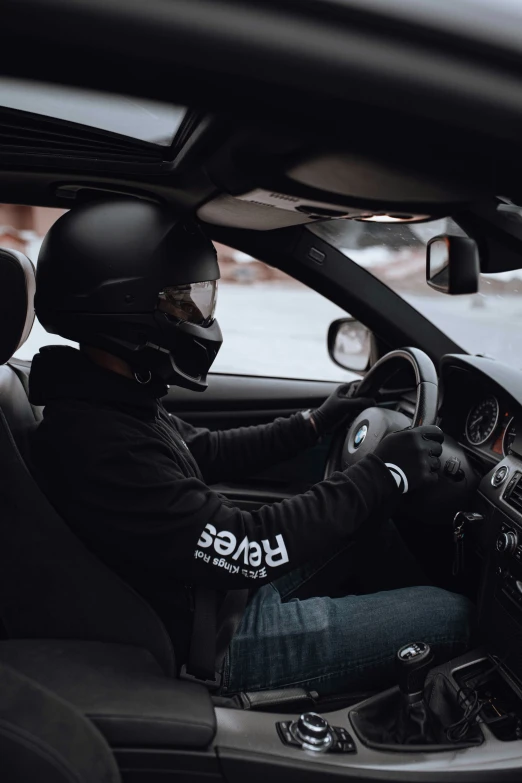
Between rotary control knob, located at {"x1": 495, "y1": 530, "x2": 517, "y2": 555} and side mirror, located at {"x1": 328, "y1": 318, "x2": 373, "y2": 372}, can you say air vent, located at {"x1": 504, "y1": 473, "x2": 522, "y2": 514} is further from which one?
side mirror, located at {"x1": 328, "y1": 318, "x2": 373, "y2": 372}

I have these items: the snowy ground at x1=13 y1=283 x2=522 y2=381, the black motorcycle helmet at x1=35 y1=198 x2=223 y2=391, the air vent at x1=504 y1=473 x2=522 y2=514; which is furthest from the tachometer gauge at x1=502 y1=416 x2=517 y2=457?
the snowy ground at x1=13 y1=283 x2=522 y2=381

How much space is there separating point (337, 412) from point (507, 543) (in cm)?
71

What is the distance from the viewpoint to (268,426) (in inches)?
88.9

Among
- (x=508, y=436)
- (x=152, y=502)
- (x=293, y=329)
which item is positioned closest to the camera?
(x=152, y=502)

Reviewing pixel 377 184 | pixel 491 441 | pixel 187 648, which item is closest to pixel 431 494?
pixel 491 441

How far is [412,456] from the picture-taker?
162cm

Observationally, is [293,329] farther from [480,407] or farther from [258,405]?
[480,407]

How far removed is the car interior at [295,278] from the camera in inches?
18.7

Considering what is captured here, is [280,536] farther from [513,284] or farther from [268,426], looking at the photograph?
[513,284]

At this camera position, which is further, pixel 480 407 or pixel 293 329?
pixel 293 329

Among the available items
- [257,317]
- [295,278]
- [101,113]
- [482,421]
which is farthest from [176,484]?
[257,317]

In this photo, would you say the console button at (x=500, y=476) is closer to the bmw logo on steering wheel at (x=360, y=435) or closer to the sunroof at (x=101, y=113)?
the bmw logo on steering wheel at (x=360, y=435)

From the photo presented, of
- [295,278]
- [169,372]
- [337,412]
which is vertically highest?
[295,278]

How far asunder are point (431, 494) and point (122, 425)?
2.58 feet
